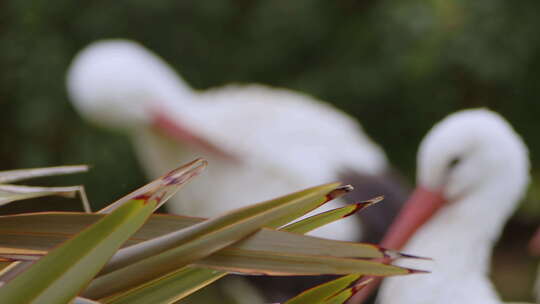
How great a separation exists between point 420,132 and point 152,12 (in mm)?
1341

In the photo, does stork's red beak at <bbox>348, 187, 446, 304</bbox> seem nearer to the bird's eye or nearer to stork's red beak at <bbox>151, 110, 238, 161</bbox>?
the bird's eye

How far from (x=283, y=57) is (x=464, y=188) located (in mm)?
2618

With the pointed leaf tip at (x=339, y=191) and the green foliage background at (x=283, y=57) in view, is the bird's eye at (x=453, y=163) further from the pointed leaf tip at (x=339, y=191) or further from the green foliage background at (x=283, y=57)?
the green foliage background at (x=283, y=57)

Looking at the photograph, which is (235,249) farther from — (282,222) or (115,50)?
(115,50)

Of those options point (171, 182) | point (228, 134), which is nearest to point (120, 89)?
point (228, 134)

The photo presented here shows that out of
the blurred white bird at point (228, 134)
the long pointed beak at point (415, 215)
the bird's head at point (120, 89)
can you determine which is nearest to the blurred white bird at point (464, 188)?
the long pointed beak at point (415, 215)

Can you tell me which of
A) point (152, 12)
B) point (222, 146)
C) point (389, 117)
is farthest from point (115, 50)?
point (389, 117)

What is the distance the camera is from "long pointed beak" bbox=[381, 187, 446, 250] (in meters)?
1.90

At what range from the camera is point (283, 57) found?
4.48 meters

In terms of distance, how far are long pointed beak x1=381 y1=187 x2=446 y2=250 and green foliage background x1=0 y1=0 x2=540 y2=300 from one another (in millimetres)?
2224

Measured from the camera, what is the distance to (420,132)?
4668 mm

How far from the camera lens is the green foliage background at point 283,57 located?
416 cm

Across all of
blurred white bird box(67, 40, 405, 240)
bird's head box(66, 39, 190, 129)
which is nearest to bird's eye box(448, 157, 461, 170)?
blurred white bird box(67, 40, 405, 240)

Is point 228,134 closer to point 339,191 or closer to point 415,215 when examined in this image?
point 415,215
